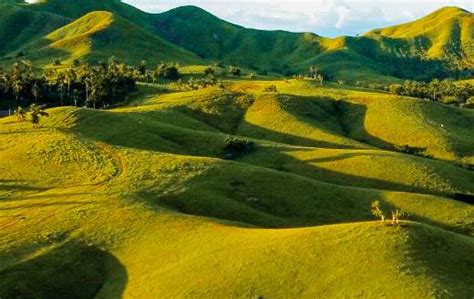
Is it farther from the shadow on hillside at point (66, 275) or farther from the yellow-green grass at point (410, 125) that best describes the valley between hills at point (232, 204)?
the yellow-green grass at point (410, 125)

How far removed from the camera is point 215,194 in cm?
9306

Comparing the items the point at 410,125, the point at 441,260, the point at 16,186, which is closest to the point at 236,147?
the point at 16,186

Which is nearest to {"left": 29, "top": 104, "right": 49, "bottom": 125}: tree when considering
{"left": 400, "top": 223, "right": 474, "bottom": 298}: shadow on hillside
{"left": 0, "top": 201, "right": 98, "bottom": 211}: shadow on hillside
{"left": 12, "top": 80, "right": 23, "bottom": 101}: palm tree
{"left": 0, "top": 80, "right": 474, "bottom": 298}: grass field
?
{"left": 0, "top": 80, "right": 474, "bottom": 298}: grass field

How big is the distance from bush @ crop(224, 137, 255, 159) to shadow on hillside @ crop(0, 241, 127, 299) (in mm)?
62814

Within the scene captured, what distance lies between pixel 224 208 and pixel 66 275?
28.9 m

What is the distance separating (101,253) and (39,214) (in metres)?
14.0

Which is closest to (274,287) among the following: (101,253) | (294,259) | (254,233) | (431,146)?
(294,259)

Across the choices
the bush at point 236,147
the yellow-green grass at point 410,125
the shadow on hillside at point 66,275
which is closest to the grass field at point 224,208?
the shadow on hillside at point 66,275

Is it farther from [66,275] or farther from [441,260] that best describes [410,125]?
[66,275]

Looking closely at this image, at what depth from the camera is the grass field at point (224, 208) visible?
59.6 meters

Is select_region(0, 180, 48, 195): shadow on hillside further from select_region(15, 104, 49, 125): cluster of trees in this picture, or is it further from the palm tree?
the palm tree

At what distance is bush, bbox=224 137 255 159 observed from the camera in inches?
5148

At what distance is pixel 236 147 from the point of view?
5226 inches

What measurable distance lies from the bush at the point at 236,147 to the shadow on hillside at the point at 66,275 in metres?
62.8
